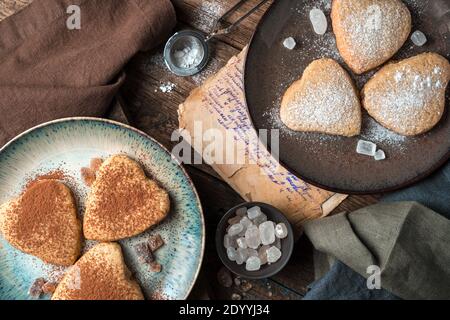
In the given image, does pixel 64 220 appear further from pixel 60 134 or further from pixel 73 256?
pixel 60 134

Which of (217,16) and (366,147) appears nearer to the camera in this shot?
(366,147)

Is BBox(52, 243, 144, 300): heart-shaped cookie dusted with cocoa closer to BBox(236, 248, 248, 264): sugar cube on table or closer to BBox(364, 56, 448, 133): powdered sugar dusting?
BBox(236, 248, 248, 264): sugar cube on table

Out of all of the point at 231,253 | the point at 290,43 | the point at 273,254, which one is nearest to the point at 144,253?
the point at 231,253

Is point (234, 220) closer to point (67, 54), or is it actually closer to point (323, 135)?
→ point (323, 135)

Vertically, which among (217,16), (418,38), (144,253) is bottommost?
(144,253)

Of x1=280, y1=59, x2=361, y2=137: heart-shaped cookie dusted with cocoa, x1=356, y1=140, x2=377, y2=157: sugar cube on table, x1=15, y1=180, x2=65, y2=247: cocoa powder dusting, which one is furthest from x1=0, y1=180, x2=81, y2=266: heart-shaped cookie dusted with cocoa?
x1=356, y1=140, x2=377, y2=157: sugar cube on table

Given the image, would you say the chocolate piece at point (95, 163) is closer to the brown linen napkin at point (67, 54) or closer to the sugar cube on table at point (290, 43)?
the brown linen napkin at point (67, 54)

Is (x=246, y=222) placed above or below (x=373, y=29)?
below
